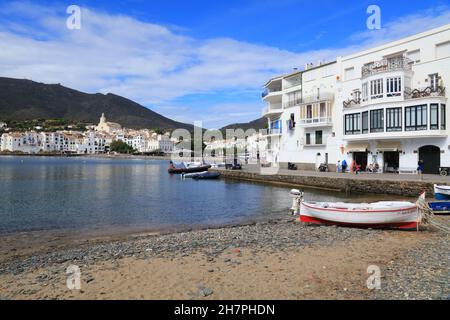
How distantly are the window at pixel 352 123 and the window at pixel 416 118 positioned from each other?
19.4 feet

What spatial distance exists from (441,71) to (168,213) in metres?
29.2

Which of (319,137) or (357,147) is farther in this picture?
(319,137)

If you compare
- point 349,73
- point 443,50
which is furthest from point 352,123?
point 443,50

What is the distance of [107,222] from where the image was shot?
2159 centimetres

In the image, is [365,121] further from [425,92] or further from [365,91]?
[425,92]

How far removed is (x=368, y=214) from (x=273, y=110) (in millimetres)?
41900

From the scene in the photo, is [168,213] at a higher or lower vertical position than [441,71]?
lower

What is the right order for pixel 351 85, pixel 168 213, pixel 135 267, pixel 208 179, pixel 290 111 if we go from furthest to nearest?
pixel 208 179 < pixel 290 111 < pixel 351 85 < pixel 168 213 < pixel 135 267

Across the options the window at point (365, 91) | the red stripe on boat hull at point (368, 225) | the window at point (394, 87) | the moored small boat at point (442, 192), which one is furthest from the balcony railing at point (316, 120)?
the red stripe on boat hull at point (368, 225)

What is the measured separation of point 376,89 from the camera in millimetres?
37438

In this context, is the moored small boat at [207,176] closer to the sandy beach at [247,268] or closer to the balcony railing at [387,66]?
the balcony railing at [387,66]
